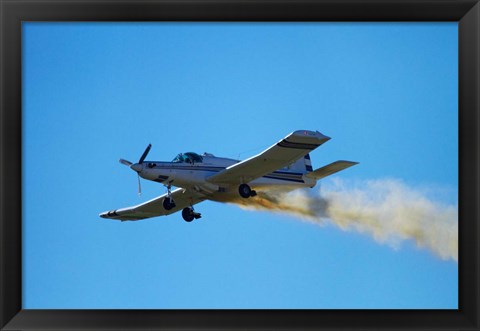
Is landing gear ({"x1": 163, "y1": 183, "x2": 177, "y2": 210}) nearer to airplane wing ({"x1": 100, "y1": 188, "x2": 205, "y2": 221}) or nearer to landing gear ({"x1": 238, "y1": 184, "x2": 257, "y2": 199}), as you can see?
airplane wing ({"x1": 100, "y1": 188, "x2": 205, "y2": 221})

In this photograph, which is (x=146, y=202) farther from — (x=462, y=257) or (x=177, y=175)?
(x=462, y=257)

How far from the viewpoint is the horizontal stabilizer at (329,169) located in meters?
28.9

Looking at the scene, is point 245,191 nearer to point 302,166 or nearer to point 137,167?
point 302,166

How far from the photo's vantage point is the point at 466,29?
522 inches

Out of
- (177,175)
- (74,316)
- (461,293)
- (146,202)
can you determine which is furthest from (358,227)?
(74,316)

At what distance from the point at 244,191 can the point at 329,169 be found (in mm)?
3295

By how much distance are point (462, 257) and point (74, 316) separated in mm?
5923

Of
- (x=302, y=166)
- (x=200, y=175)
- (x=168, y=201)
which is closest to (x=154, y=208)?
(x=168, y=201)

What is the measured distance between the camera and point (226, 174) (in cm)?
2817

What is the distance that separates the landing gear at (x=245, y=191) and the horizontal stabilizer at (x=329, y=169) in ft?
8.90

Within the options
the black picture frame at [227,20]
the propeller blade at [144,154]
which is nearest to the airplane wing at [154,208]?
the propeller blade at [144,154]

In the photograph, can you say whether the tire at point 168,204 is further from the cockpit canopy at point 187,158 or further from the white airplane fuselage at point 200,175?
the cockpit canopy at point 187,158

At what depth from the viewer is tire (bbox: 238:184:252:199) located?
92.2 feet

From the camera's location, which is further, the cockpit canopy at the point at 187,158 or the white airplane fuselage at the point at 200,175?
the cockpit canopy at the point at 187,158
